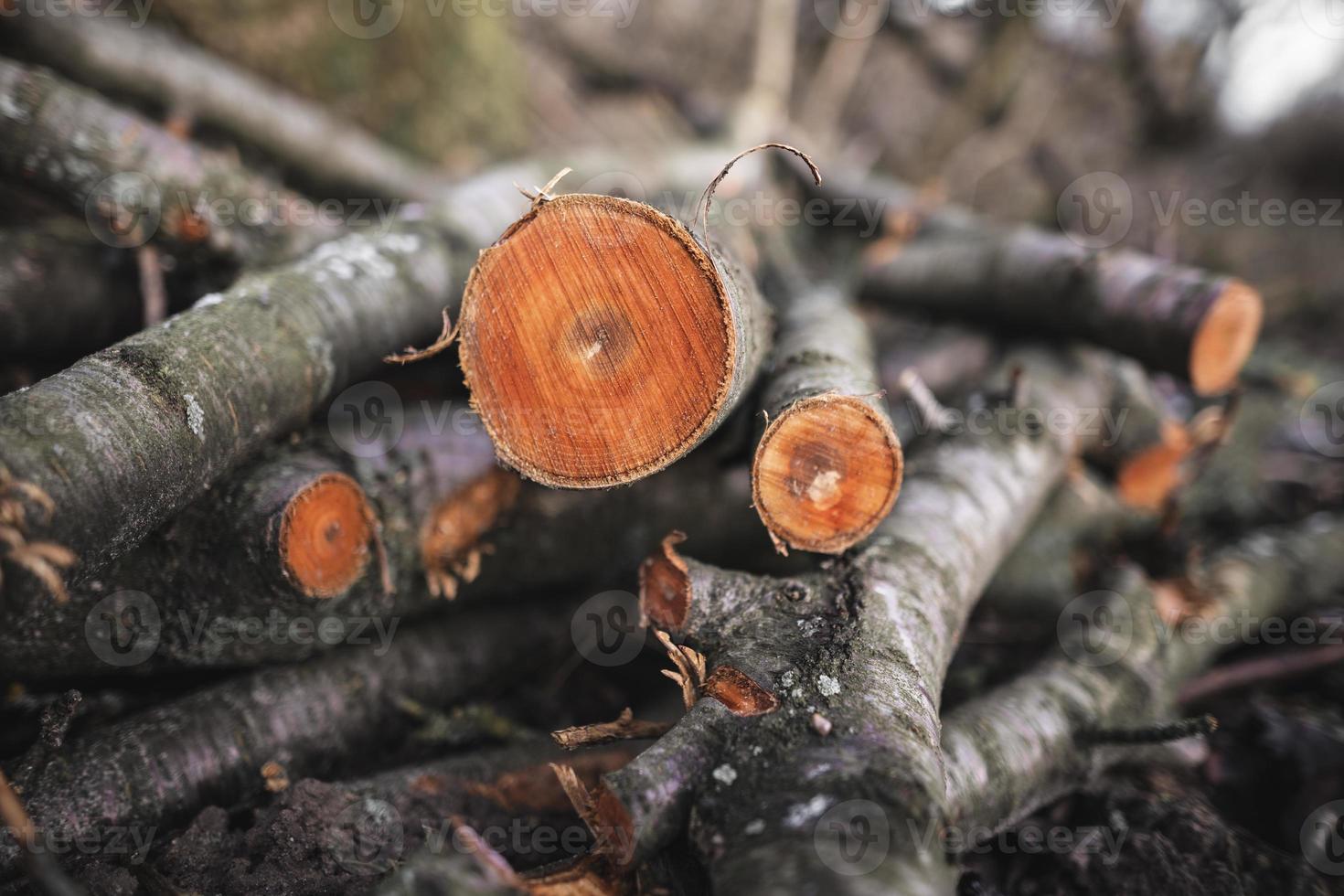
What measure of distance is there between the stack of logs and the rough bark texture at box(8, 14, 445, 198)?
0.07 ft

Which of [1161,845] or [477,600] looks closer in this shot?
[1161,845]

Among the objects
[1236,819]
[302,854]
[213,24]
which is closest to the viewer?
[302,854]

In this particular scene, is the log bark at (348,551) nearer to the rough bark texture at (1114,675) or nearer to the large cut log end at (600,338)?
the large cut log end at (600,338)

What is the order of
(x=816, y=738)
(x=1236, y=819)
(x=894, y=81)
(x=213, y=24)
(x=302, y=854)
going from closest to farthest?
1. (x=816, y=738)
2. (x=302, y=854)
3. (x=1236, y=819)
4. (x=213, y=24)
5. (x=894, y=81)

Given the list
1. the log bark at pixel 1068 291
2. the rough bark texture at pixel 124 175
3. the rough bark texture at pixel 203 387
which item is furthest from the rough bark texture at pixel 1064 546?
the rough bark texture at pixel 124 175

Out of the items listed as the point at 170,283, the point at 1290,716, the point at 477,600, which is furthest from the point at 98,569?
the point at 1290,716

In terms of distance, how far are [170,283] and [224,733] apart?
1.61 metres

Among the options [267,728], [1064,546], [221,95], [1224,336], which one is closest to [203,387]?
[267,728]

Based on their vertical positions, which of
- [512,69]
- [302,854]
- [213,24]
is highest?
[512,69]

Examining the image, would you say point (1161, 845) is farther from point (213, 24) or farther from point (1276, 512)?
point (213, 24)

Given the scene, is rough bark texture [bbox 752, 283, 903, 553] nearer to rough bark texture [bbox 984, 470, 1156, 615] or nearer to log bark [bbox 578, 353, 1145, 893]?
log bark [bbox 578, 353, 1145, 893]

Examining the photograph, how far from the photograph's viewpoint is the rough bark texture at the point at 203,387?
1.56m

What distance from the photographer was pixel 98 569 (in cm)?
167

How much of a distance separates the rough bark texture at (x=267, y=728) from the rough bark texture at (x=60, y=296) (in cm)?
132
